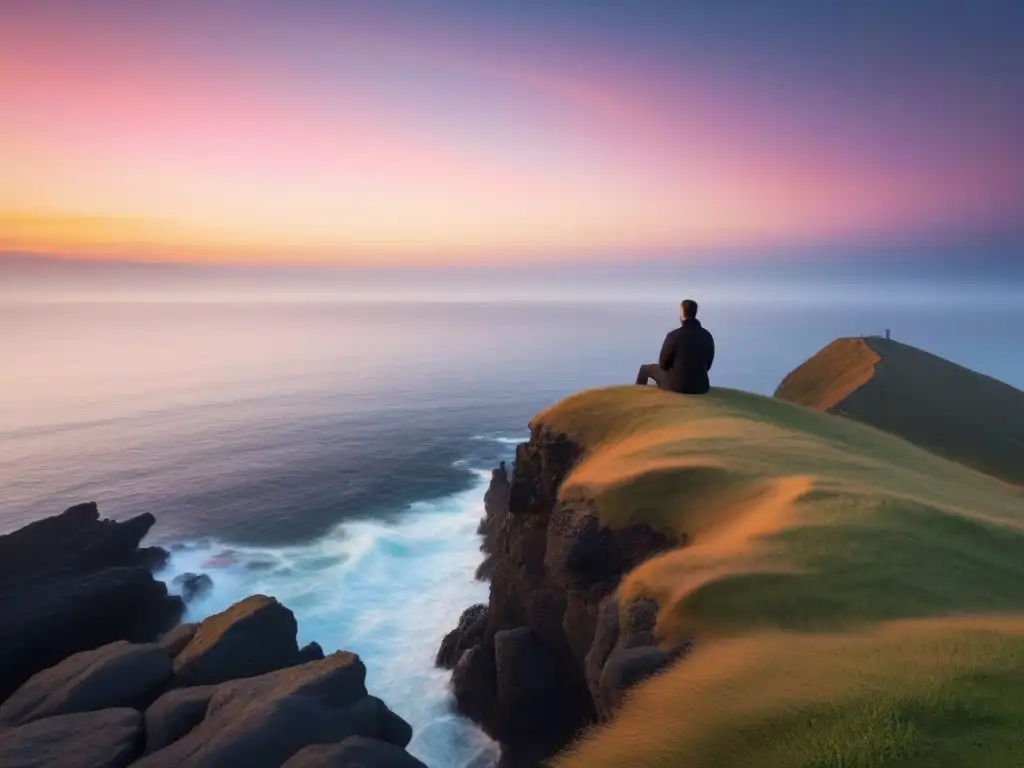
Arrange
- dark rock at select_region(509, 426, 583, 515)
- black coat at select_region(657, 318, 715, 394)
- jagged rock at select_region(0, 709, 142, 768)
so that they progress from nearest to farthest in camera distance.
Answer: jagged rock at select_region(0, 709, 142, 768) < black coat at select_region(657, 318, 715, 394) < dark rock at select_region(509, 426, 583, 515)

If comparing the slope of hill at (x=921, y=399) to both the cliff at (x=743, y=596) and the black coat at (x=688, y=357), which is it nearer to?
the cliff at (x=743, y=596)

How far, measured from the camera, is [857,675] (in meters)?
6.87

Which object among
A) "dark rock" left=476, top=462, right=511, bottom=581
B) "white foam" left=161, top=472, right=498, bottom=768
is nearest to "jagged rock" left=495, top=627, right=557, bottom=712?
"white foam" left=161, top=472, right=498, bottom=768

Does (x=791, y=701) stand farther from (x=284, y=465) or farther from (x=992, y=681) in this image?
(x=284, y=465)

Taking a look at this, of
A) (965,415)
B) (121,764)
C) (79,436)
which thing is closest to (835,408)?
(965,415)

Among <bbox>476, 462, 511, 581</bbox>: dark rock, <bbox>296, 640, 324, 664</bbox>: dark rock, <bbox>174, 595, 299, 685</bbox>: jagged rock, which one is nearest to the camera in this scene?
<bbox>174, 595, 299, 685</bbox>: jagged rock

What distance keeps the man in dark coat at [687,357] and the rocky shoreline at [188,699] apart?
51.2 feet

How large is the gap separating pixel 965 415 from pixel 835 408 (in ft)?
42.0

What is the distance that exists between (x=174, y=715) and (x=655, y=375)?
20.3 metres

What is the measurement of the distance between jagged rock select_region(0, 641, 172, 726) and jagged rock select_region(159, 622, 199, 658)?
4.22ft

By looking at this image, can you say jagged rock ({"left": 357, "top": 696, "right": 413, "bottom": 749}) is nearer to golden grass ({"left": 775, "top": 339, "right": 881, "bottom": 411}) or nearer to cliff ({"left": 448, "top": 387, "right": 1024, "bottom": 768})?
cliff ({"left": 448, "top": 387, "right": 1024, "bottom": 768})

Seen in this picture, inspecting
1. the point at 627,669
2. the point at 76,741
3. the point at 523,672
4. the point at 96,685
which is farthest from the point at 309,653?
the point at 627,669

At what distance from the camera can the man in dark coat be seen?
2128cm

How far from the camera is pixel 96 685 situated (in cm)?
1755
